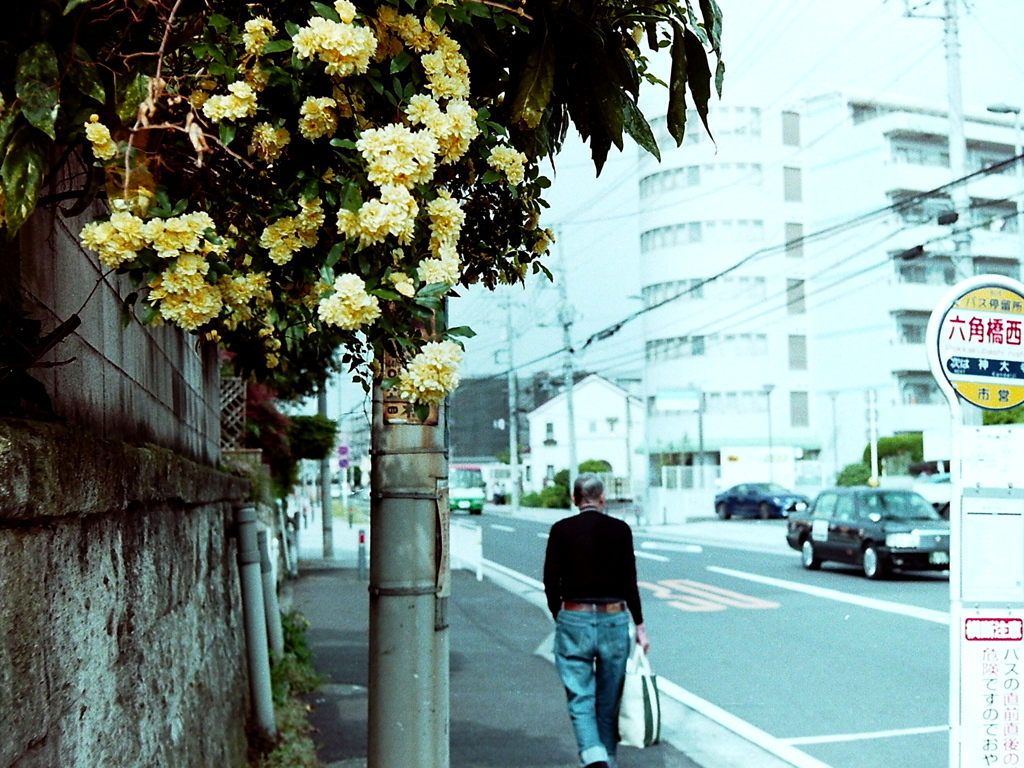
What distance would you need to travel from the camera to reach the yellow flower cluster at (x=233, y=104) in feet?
6.86

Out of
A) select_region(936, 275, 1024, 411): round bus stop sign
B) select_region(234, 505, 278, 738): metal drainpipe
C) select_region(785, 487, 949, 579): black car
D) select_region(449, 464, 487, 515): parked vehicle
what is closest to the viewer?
select_region(936, 275, 1024, 411): round bus stop sign

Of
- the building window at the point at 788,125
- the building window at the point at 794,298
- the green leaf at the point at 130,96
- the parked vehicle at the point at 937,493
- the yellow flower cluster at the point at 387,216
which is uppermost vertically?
the building window at the point at 788,125

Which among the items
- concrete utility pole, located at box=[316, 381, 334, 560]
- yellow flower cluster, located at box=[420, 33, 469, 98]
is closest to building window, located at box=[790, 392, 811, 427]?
concrete utility pole, located at box=[316, 381, 334, 560]

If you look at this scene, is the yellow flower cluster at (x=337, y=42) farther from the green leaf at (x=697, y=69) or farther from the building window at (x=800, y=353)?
the building window at (x=800, y=353)

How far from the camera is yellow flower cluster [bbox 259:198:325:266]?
2.16 metres

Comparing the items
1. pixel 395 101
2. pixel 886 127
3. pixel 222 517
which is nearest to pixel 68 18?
pixel 395 101

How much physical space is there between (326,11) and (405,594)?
2615 millimetres

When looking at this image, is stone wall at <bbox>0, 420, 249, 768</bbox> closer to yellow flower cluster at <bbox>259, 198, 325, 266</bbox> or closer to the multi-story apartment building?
yellow flower cluster at <bbox>259, 198, 325, 266</bbox>

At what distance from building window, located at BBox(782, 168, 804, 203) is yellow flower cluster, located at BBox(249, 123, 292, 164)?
201 feet

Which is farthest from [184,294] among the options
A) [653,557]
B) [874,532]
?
[653,557]

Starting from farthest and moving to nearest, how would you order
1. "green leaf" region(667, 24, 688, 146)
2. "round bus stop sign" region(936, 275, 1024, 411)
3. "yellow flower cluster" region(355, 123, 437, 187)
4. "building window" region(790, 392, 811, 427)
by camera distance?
"building window" region(790, 392, 811, 427)
"round bus stop sign" region(936, 275, 1024, 411)
"green leaf" region(667, 24, 688, 146)
"yellow flower cluster" region(355, 123, 437, 187)

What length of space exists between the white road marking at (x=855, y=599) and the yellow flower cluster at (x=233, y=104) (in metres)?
12.5

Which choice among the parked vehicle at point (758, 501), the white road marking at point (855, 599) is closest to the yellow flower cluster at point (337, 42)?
the white road marking at point (855, 599)

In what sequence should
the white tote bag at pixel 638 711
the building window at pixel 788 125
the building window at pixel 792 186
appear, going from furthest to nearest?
the building window at pixel 788 125
the building window at pixel 792 186
the white tote bag at pixel 638 711
